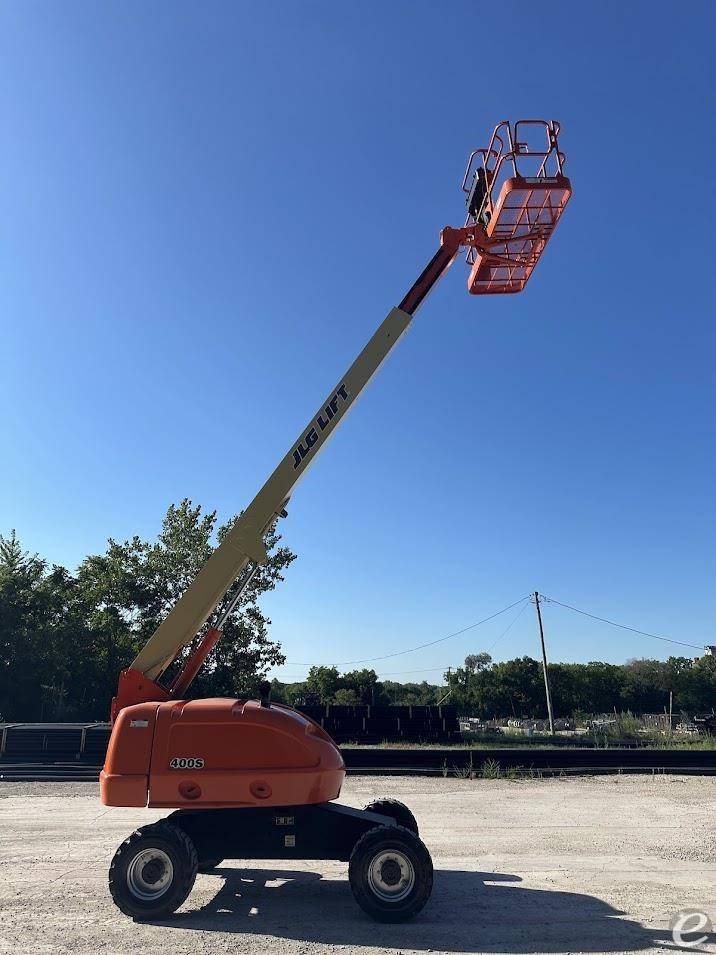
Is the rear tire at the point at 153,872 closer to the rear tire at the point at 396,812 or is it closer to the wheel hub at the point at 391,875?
the wheel hub at the point at 391,875

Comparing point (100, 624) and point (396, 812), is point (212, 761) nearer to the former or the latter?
point (396, 812)

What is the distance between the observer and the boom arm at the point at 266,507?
307 inches

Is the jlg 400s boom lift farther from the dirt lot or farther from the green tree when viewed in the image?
the green tree

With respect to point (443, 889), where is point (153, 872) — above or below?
above

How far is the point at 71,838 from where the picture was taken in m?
9.88

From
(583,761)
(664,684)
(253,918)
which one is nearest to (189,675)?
(253,918)

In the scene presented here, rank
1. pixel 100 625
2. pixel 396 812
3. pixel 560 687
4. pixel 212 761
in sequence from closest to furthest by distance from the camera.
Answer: pixel 212 761 → pixel 396 812 → pixel 100 625 → pixel 560 687

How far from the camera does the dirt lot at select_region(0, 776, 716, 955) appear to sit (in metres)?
5.91

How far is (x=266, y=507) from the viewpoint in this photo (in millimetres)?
8211

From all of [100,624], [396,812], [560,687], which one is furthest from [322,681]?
[396,812]

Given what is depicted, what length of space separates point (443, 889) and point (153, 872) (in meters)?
3.26

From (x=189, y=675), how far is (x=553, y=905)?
15.5 feet

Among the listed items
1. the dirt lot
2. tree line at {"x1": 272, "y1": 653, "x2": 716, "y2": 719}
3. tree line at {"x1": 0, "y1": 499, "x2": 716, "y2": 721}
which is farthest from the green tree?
the dirt lot

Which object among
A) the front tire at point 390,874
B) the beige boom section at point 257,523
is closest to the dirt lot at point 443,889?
the front tire at point 390,874
